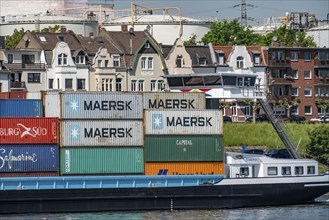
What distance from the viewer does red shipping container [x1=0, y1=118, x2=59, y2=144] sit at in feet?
198

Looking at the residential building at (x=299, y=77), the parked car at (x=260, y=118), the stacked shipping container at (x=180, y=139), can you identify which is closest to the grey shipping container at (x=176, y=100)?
the stacked shipping container at (x=180, y=139)

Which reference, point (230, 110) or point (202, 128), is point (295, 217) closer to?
point (202, 128)

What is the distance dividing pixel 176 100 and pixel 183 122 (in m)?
1.78

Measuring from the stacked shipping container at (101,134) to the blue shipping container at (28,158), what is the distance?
577mm

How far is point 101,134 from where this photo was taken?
202 feet

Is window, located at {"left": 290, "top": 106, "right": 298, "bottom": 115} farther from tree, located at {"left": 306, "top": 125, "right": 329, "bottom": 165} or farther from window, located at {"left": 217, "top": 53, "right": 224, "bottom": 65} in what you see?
tree, located at {"left": 306, "top": 125, "right": 329, "bottom": 165}

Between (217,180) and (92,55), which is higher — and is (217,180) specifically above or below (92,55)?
below

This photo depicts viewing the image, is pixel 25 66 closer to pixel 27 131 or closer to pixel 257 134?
pixel 257 134

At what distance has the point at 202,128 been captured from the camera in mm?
62688

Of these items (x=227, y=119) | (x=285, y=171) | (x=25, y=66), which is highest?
(x=25, y=66)

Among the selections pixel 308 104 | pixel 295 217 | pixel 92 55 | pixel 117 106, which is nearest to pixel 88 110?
pixel 117 106

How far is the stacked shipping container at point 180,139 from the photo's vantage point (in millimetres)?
61812

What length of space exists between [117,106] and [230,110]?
49.5 meters

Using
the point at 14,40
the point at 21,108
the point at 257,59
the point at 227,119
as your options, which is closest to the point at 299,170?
the point at 21,108
